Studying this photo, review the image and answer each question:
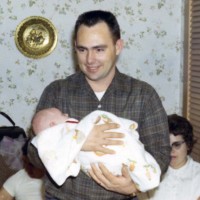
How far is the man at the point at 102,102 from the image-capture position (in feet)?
5.10

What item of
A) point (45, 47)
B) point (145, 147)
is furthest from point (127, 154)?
point (45, 47)

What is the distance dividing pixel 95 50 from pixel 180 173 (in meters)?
0.97

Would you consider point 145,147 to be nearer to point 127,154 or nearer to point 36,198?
point 127,154

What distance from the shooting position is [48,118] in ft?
5.01

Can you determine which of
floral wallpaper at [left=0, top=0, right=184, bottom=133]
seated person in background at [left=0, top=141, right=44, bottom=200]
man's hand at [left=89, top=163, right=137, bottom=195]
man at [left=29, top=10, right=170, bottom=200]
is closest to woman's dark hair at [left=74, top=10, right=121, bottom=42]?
man at [left=29, top=10, right=170, bottom=200]

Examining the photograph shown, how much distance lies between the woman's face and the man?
25.8 inches

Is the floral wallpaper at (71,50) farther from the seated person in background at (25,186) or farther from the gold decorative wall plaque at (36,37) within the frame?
the seated person in background at (25,186)

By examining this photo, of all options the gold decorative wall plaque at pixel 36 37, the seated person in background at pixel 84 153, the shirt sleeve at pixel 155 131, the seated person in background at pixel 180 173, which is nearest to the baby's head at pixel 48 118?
the seated person in background at pixel 84 153

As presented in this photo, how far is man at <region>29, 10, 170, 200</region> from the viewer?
1.56 metres

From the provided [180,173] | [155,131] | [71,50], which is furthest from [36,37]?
[155,131]

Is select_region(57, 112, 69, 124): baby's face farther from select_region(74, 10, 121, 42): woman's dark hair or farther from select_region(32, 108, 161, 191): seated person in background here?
select_region(74, 10, 121, 42): woman's dark hair

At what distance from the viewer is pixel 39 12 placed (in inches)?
116

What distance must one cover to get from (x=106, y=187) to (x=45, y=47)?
65.4 inches

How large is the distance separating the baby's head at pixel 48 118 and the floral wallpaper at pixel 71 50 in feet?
4.85
